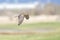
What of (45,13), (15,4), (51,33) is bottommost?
(51,33)

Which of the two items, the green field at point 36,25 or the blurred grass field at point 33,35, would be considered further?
the green field at point 36,25

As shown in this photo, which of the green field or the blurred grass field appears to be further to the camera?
the green field

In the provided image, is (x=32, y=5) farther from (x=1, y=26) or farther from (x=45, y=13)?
(x=1, y=26)

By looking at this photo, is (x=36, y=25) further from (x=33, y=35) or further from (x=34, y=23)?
(x=33, y=35)

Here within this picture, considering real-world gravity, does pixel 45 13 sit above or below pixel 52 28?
above

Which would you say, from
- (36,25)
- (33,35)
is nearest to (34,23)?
(36,25)

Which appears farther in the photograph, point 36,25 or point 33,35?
point 36,25

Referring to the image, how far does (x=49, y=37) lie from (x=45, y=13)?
45 cm

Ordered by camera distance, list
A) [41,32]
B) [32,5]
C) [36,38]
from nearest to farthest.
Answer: [36,38], [41,32], [32,5]

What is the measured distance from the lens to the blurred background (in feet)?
6.66

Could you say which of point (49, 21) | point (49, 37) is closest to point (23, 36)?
point (49, 37)

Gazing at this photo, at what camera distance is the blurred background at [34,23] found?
2.03 metres

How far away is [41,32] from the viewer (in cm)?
220

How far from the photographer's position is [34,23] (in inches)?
90.2
